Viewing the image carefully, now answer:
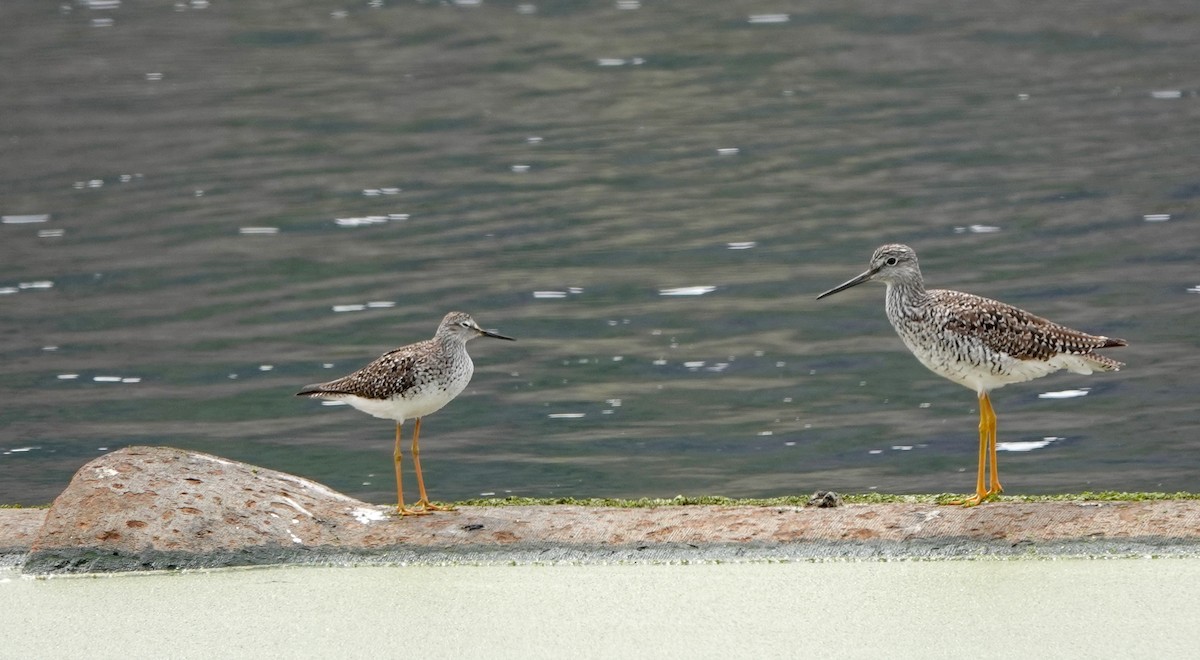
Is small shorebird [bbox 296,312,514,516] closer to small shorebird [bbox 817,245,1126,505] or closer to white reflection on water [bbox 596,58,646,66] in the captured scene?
small shorebird [bbox 817,245,1126,505]

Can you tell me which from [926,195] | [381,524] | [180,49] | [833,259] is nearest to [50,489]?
[381,524]

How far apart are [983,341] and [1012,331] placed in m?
0.16

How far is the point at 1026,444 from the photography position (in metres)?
10.9

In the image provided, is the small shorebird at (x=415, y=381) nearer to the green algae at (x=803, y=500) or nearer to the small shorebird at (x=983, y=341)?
the green algae at (x=803, y=500)

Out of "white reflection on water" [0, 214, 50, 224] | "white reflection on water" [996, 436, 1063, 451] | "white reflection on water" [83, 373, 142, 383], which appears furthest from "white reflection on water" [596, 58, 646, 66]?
"white reflection on water" [996, 436, 1063, 451]

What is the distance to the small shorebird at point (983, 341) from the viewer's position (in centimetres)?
812

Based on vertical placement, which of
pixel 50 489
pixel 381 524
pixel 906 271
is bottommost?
pixel 50 489

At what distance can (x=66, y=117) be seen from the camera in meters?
24.5

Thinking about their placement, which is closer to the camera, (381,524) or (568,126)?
(381,524)

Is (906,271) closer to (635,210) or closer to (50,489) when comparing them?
(50,489)

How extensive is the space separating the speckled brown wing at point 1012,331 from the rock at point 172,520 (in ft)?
9.39

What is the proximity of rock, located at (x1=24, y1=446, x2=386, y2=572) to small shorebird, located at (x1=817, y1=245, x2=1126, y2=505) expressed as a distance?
2.70 meters

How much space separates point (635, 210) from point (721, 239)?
66.2 inches

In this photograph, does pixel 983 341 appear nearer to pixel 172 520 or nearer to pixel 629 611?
pixel 629 611
